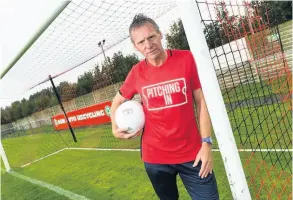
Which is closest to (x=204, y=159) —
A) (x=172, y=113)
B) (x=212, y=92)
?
(x=172, y=113)

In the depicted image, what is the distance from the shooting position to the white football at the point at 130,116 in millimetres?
2623

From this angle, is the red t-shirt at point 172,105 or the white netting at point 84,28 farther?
the white netting at point 84,28

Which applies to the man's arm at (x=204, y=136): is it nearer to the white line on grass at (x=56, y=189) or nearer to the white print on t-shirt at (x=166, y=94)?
the white print on t-shirt at (x=166, y=94)

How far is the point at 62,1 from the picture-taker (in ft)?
8.71

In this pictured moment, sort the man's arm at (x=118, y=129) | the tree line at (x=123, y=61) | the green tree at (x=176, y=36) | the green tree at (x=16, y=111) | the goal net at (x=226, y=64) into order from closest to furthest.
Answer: the man's arm at (x=118, y=129), the goal net at (x=226, y=64), the tree line at (x=123, y=61), the green tree at (x=176, y=36), the green tree at (x=16, y=111)

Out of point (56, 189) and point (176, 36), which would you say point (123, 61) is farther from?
point (56, 189)

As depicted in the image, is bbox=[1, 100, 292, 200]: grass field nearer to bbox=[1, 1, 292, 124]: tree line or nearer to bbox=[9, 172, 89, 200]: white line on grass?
bbox=[9, 172, 89, 200]: white line on grass

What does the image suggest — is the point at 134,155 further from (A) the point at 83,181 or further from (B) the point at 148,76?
(B) the point at 148,76

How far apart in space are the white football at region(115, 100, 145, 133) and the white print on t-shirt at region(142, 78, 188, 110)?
0.20m

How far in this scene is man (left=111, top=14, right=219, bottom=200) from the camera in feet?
7.57

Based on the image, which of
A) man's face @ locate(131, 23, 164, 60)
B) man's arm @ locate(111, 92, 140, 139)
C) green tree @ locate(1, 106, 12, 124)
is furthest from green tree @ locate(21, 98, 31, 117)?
man's face @ locate(131, 23, 164, 60)

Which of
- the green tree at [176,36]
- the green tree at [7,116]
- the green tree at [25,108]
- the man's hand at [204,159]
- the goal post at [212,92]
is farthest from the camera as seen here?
the green tree at [7,116]

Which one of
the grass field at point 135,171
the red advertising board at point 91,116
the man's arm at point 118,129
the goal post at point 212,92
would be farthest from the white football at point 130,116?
the red advertising board at point 91,116

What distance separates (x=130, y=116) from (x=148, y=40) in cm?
69
